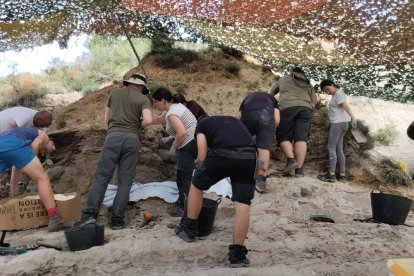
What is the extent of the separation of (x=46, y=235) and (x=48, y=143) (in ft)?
3.36

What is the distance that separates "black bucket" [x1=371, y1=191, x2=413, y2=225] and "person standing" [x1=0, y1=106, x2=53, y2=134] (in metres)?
3.96

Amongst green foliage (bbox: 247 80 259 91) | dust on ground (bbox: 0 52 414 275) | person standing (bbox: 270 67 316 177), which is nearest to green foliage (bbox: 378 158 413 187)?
dust on ground (bbox: 0 52 414 275)

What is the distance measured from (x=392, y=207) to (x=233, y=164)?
2364 millimetres

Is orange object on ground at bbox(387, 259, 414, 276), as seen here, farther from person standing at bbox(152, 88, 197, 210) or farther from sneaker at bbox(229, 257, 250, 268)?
person standing at bbox(152, 88, 197, 210)

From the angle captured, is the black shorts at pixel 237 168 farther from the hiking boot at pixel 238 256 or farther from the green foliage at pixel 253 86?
the green foliage at pixel 253 86

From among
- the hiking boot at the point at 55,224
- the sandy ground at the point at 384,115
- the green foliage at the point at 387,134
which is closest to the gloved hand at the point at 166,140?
the hiking boot at the point at 55,224

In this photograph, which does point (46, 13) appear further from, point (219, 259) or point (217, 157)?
point (219, 259)

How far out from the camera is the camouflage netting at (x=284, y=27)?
5512mm

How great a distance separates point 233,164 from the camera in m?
3.31

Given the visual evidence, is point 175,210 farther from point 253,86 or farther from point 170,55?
point 170,55

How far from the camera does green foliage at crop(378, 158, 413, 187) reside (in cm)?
719

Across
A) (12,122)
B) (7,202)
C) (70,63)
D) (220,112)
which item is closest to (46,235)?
(7,202)

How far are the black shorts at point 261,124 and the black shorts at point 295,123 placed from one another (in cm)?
82

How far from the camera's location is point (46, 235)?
418 cm
